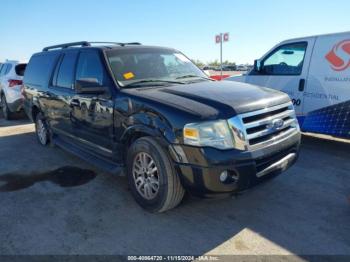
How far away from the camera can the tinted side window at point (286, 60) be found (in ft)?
20.1

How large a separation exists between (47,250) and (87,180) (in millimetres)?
1754

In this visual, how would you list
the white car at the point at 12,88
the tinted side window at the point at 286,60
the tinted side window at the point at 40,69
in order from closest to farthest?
the tinted side window at the point at 40,69, the tinted side window at the point at 286,60, the white car at the point at 12,88

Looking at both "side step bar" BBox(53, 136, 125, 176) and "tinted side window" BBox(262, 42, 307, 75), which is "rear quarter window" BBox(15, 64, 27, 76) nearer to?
"side step bar" BBox(53, 136, 125, 176)

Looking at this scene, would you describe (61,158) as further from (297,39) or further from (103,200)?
(297,39)

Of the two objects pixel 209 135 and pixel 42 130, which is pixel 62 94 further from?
pixel 209 135

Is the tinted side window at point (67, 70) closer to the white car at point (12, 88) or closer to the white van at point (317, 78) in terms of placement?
the white van at point (317, 78)

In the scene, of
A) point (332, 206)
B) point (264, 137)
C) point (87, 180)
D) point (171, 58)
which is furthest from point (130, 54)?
point (332, 206)

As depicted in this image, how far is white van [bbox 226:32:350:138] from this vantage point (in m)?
5.44

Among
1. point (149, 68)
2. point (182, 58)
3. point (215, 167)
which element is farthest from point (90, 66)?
point (215, 167)

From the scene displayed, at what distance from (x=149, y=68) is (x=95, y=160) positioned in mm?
1467

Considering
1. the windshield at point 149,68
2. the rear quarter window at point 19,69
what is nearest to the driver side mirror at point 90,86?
the windshield at point 149,68

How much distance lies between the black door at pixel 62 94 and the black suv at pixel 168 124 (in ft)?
0.10

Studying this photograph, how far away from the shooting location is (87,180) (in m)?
4.66

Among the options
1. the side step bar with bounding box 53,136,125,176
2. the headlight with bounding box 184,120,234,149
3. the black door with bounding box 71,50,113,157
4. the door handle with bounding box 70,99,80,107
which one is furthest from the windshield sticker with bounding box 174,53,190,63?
the headlight with bounding box 184,120,234,149
